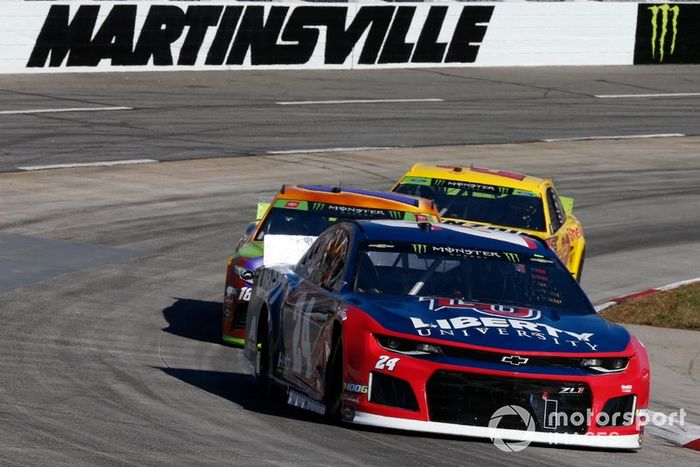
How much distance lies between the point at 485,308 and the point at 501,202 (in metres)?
6.89

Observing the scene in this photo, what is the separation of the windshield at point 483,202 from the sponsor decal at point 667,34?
92.6 feet

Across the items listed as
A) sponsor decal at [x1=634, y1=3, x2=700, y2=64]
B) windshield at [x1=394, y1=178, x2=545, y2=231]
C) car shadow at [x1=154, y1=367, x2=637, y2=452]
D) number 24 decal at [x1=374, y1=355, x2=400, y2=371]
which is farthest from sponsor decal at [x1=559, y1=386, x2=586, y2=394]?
sponsor decal at [x1=634, y1=3, x2=700, y2=64]

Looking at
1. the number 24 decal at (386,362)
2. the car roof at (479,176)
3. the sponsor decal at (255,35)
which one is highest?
the sponsor decal at (255,35)

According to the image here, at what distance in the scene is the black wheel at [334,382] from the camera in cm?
854

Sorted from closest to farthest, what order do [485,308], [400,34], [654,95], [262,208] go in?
[485,308] → [262,208] → [654,95] → [400,34]

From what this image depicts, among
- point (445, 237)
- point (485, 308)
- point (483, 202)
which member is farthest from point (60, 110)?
point (485, 308)

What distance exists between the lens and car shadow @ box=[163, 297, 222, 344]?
42.5 ft

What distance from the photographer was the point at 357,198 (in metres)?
13.4

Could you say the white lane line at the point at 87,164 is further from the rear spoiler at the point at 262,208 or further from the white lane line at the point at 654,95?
the white lane line at the point at 654,95

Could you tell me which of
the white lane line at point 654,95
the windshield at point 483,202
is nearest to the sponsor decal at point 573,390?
the windshield at point 483,202

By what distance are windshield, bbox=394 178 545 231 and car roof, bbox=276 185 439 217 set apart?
1.78 metres

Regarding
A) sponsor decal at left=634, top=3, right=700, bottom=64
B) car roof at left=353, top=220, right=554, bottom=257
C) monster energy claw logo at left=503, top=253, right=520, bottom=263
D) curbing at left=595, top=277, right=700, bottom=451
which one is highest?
sponsor decal at left=634, top=3, right=700, bottom=64

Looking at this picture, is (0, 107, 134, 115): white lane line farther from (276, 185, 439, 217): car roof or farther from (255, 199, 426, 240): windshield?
(255, 199, 426, 240): windshield

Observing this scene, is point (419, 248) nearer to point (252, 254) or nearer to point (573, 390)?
point (573, 390)
